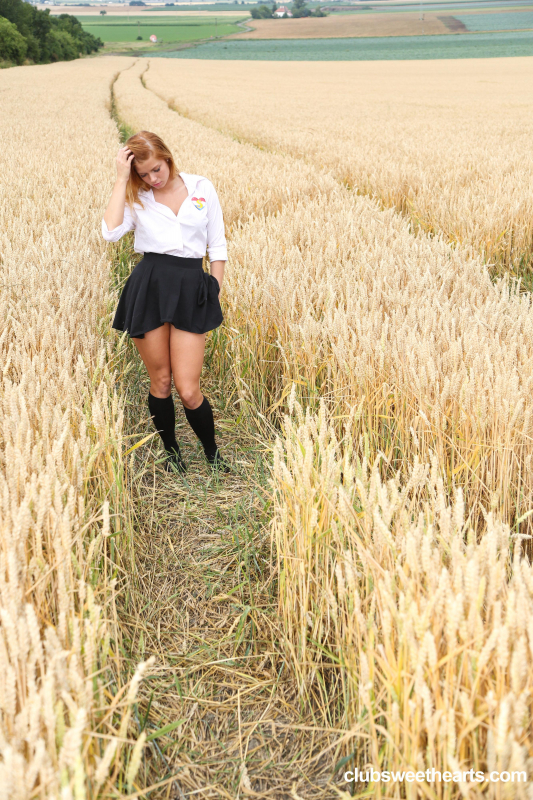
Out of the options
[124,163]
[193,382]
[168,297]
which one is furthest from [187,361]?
[124,163]

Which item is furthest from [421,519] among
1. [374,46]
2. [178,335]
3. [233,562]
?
[374,46]

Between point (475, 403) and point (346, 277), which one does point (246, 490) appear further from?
point (346, 277)

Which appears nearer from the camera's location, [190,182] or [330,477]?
[330,477]

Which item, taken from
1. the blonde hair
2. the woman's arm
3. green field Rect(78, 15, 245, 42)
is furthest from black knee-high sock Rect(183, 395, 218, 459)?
green field Rect(78, 15, 245, 42)

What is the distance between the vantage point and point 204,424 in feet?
8.16

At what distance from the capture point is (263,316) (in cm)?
281

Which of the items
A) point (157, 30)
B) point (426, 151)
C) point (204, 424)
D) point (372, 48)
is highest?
point (157, 30)

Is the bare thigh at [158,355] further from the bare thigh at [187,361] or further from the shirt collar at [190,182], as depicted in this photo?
the shirt collar at [190,182]

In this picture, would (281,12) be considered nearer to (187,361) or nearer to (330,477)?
(187,361)

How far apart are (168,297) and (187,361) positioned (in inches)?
11.4

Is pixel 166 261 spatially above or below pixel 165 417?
above

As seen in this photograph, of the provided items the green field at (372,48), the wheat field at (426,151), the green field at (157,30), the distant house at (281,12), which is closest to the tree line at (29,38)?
the green field at (372,48)

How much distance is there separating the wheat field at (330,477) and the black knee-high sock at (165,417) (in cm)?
18

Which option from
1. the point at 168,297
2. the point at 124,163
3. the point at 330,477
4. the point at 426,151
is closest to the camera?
the point at 330,477
